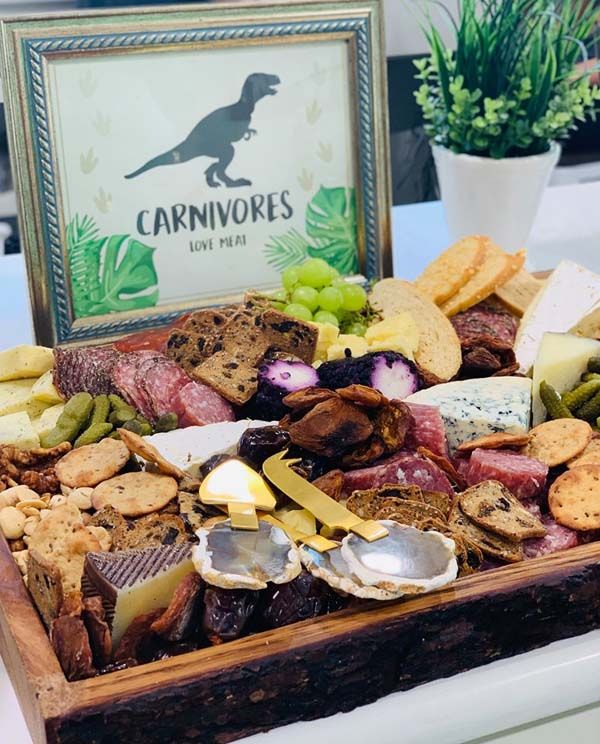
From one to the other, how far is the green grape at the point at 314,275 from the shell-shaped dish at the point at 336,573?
0.59 meters

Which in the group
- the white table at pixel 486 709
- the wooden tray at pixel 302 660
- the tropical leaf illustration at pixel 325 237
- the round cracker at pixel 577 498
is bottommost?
the white table at pixel 486 709

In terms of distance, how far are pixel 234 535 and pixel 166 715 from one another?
0.16m

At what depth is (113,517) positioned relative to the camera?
37.3 inches

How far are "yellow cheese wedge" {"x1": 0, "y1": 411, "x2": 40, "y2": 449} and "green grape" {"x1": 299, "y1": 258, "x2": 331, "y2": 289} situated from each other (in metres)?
0.42

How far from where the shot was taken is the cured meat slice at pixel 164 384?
3.85 ft

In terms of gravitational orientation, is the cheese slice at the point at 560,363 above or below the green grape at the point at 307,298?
below

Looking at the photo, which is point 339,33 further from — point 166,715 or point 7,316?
point 166,715

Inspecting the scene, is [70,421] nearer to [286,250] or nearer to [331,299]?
[331,299]

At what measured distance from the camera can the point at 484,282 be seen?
141cm

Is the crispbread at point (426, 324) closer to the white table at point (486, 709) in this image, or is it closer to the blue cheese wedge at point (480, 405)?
the blue cheese wedge at point (480, 405)

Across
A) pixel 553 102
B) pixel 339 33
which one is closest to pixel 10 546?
pixel 339 33

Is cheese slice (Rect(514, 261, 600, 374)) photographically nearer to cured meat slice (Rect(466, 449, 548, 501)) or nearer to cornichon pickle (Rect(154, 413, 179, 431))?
cured meat slice (Rect(466, 449, 548, 501))

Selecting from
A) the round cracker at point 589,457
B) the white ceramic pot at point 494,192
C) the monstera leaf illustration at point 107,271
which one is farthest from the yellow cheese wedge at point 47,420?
the white ceramic pot at point 494,192

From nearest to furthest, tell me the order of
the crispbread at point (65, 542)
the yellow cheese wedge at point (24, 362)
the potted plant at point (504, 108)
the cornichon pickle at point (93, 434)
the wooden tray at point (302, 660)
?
the wooden tray at point (302, 660) < the crispbread at point (65, 542) < the cornichon pickle at point (93, 434) < the yellow cheese wedge at point (24, 362) < the potted plant at point (504, 108)
